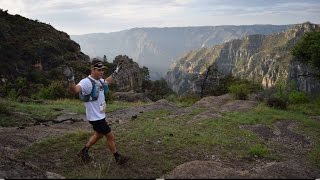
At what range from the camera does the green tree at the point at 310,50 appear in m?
35.7

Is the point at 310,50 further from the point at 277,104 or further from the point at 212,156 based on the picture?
the point at 212,156

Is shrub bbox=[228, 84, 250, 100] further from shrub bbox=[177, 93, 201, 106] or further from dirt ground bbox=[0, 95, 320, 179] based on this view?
dirt ground bbox=[0, 95, 320, 179]

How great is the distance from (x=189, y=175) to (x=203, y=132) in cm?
967

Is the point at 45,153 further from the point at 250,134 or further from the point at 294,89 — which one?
the point at 294,89

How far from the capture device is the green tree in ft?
117

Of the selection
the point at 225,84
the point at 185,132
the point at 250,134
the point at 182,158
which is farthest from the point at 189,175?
the point at 225,84

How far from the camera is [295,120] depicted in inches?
925

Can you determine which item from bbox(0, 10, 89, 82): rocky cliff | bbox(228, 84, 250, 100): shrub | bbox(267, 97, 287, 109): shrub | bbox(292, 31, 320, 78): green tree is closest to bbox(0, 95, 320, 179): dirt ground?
bbox(267, 97, 287, 109): shrub

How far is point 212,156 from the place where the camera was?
13.3m

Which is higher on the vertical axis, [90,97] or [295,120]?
[90,97]

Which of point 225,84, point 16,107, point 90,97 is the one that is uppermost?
point 90,97

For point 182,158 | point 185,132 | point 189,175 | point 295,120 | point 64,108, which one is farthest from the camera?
point 64,108

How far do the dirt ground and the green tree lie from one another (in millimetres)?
10547

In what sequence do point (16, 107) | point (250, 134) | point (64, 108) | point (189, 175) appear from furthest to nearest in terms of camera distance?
point (64, 108), point (16, 107), point (250, 134), point (189, 175)
